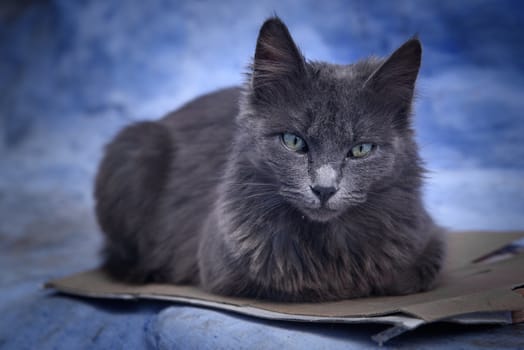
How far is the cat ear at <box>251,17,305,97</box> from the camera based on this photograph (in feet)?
5.87

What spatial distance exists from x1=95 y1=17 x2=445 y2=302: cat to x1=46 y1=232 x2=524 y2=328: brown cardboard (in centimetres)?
8

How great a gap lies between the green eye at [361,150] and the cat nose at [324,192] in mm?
170

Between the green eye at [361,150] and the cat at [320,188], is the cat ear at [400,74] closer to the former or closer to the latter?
the cat at [320,188]

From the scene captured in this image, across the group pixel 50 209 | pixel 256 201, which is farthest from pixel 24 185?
pixel 256 201

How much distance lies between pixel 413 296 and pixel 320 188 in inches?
22.1

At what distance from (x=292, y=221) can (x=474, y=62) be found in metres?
2.09

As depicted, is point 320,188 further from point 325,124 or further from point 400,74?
point 400,74

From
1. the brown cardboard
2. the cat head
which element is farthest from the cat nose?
the brown cardboard

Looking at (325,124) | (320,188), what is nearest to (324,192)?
(320,188)

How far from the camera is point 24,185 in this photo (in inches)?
158

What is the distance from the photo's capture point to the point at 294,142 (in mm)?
1812

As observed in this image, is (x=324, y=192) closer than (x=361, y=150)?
Yes

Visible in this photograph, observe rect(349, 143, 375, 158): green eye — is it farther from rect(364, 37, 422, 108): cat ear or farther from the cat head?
rect(364, 37, 422, 108): cat ear

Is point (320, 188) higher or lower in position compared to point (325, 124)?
lower
